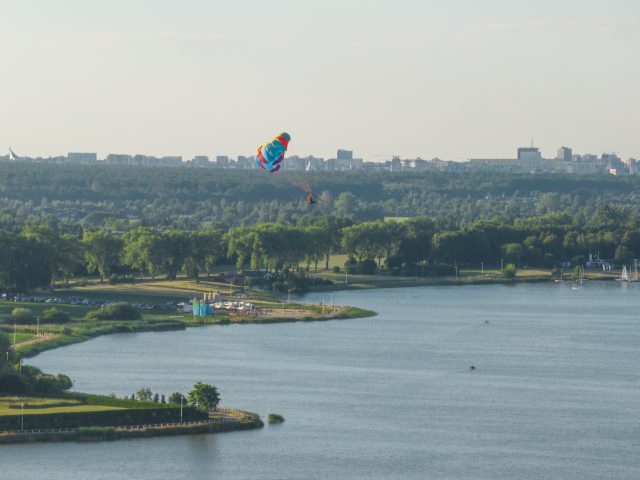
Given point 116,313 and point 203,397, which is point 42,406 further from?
point 116,313

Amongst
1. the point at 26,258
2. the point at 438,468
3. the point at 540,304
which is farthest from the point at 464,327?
the point at 438,468

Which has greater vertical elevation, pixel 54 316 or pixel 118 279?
pixel 118 279

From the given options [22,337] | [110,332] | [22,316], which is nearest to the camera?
[22,337]

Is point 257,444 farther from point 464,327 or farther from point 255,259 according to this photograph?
point 255,259

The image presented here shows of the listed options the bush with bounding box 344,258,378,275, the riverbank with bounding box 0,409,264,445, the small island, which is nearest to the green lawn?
the small island

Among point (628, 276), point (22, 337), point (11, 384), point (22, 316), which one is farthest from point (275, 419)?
point (628, 276)
